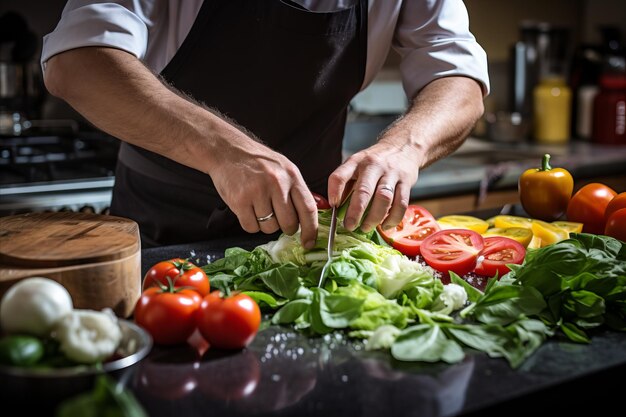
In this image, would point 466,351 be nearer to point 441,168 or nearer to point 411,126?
point 411,126

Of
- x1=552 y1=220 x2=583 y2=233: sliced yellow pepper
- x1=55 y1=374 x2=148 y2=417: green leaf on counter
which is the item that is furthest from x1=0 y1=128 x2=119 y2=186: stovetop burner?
x1=55 y1=374 x2=148 y2=417: green leaf on counter

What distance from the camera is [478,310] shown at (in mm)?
1176

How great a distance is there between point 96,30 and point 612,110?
2.68 meters

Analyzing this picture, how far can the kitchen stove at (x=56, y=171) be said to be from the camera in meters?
2.24

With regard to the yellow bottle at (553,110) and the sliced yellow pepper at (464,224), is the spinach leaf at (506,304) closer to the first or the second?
the sliced yellow pepper at (464,224)

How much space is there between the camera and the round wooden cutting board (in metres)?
1.10

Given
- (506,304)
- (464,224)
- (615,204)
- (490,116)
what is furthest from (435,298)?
(490,116)

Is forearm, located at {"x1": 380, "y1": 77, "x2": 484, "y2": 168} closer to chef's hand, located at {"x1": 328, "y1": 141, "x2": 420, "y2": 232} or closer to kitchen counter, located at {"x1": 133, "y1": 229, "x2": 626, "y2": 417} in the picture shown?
chef's hand, located at {"x1": 328, "y1": 141, "x2": 420, "y2": 232}

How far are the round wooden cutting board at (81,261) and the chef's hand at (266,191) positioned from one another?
0.57 ft

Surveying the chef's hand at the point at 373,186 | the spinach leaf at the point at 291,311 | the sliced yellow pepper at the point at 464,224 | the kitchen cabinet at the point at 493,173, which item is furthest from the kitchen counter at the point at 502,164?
the spinach leaf at the point at 291,311

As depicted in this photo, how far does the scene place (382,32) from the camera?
71.2 inches

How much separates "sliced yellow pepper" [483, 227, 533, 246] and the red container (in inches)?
83.6

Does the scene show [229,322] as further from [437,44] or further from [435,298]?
[437,44]

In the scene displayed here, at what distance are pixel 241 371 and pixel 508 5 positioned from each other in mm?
3090
